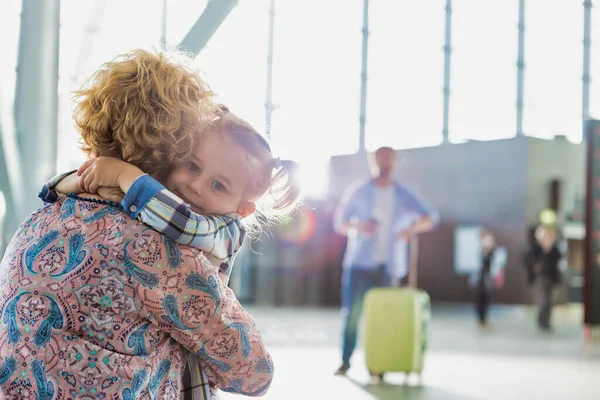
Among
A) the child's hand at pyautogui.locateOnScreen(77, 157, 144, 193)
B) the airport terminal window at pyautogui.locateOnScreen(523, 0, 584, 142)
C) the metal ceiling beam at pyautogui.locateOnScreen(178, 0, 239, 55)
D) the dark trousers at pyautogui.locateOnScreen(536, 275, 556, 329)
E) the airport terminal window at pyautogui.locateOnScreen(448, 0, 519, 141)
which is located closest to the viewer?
the child's hand at pyautogui.locateOnScreen(77, 157, 144, 193)

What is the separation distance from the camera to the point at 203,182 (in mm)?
1307

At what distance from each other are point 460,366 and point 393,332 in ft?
4.40

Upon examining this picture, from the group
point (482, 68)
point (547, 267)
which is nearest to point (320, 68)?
point (482, 68)

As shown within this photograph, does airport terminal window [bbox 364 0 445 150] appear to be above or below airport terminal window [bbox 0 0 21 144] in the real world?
above

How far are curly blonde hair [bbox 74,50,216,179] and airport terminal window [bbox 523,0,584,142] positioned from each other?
1949 centimetres

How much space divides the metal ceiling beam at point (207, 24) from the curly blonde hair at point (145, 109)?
180 centimetres

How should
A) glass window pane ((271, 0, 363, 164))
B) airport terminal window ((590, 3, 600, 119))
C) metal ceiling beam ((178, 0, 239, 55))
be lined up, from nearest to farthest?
metal ceiling beam ((178, 0, 239, 55)) → glass window pane ((271, 0, 363, 164)) → airport terminal window ((590, 3, 600, 119))

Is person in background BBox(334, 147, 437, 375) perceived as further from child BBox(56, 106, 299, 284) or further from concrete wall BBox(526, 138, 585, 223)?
concrete wall BBox(526, 138, 585, 223)

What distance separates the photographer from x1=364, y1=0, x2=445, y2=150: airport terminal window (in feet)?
65.9

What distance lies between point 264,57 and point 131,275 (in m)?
17.5

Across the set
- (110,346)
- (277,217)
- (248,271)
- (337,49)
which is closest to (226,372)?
(110,346)

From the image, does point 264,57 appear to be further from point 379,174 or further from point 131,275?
point 131,275

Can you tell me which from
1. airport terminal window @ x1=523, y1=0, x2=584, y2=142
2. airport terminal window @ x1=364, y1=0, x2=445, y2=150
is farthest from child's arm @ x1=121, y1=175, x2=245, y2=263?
airport terminal window @ x1=523, y1=0, x2=584, y2=142

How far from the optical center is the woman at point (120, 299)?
1.06 meters
